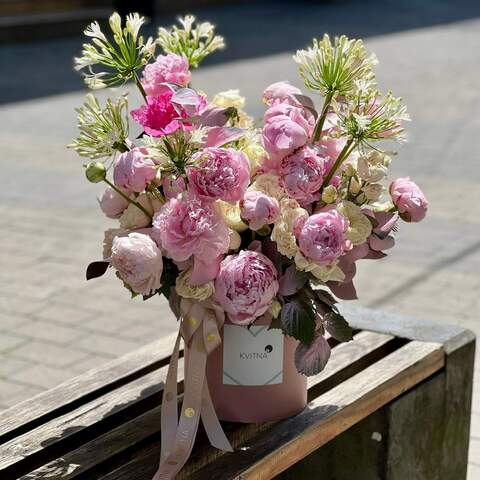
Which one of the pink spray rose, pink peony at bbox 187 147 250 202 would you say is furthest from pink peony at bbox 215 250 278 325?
the pink spray rose

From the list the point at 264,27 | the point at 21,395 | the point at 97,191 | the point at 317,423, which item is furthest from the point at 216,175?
the point at 264,27

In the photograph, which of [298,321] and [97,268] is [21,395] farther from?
[298,321]

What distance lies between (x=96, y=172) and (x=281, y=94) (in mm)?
424

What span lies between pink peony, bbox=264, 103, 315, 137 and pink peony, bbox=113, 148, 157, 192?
26cm

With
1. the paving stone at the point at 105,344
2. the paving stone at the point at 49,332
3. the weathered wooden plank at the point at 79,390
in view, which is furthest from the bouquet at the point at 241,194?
the paving stone at the point at 49,332

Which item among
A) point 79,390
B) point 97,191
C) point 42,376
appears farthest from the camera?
point 97,191

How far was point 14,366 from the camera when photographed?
4059 mm

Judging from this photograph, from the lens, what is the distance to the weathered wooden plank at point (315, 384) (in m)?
2.11

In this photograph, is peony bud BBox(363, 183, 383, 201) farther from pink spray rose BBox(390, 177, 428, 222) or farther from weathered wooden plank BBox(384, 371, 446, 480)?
weathered wooden plank BBox(384, 371, 446, 480)

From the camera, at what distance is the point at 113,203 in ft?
7.10

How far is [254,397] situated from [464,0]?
58.4 ft

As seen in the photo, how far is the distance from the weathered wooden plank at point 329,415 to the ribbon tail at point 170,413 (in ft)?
0.24

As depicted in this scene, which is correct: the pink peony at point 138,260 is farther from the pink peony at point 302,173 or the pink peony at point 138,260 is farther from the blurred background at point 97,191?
the blurred background at point 97,191

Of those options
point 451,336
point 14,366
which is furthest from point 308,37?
point 451,336
